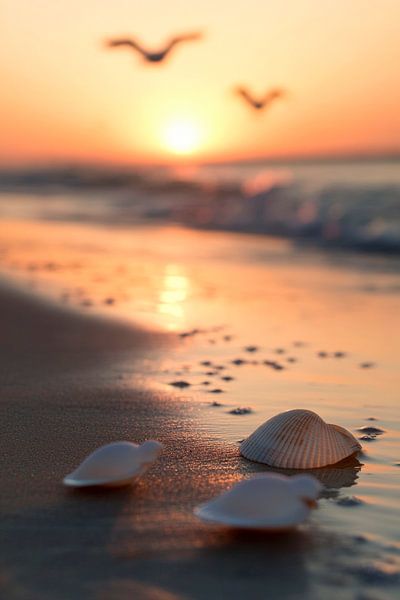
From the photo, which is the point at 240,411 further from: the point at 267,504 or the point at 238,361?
the point at 267,504

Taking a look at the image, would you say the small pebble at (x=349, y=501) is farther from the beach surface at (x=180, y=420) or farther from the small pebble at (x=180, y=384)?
the small pebble at (x=180, y=384)

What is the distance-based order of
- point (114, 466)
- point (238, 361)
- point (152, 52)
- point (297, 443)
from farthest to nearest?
point (152, 52) < point (238, 361) < point (297, 443) < point (114, 466)

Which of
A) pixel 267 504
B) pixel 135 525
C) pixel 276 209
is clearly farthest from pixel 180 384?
pixel 276 209

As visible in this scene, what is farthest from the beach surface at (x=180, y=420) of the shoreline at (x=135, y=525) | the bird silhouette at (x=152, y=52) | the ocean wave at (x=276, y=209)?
the ocean wave at (x=276, y=209)

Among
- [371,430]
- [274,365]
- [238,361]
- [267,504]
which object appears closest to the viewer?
[267,504]

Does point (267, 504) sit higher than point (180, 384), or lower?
lower

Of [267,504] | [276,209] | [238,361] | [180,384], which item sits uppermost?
[276,209]

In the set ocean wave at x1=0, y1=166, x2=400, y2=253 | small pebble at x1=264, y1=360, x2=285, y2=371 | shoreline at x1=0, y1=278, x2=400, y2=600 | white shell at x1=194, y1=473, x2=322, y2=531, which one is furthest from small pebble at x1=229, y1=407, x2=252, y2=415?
ocean wave at x1=0, y1=166, x2=400, y2=253

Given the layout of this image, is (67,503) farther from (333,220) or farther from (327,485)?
(333,220)
